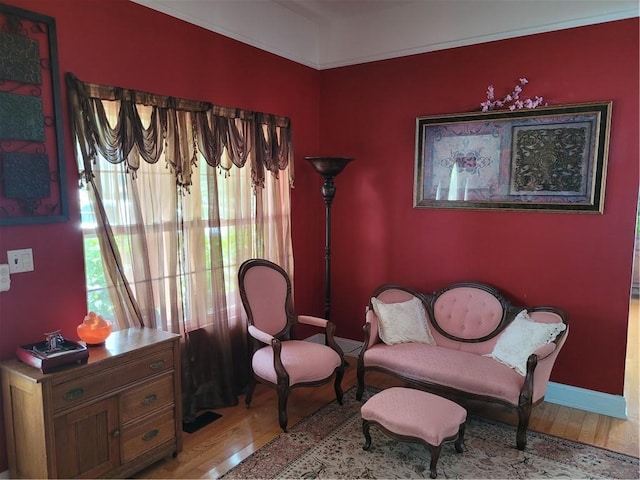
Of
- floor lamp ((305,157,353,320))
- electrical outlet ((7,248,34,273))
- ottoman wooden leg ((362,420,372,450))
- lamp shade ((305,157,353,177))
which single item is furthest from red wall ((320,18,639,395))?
electrical outlet ((7,248,34,273))

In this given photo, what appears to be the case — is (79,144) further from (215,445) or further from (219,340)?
(215,445)

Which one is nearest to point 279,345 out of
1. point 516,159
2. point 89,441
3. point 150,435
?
point 150,435

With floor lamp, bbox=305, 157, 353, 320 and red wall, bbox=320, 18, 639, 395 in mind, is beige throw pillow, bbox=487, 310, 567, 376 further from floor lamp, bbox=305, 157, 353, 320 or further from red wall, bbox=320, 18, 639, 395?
floor lamp, bbox=305, 157, 353, 320

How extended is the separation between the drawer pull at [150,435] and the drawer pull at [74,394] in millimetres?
483

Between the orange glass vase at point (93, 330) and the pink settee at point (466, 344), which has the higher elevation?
the orange glass vase at point (93, 330)

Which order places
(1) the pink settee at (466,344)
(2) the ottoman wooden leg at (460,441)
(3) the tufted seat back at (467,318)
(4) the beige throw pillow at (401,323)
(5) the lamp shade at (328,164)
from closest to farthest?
(2) the ottoman wooden leg at (460,441) → (1) the pink settee at (466,344) → (3) the tufted seat back at (467,318) → (4) the beige throw pillow at (401,323) → (5) the lamp shade at (328,164)

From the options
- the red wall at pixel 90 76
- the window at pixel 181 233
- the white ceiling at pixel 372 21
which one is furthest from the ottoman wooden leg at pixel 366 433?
the white ceiling at pixel 372 21

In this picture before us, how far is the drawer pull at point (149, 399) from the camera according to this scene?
97.3 inches

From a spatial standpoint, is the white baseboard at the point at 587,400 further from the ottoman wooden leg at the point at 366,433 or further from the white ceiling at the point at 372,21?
the white ceiling at the point at 372,21

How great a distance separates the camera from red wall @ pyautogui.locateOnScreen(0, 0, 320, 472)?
2332mm

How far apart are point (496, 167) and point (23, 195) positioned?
3119 millimetres

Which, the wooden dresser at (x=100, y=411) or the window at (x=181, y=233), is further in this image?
the window at (x=181, y=233)

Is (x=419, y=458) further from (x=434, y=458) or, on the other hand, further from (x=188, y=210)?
(x=188, y=210)

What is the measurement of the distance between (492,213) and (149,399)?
2.75 meters
